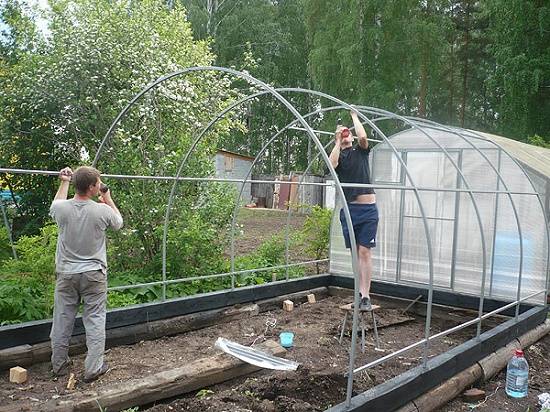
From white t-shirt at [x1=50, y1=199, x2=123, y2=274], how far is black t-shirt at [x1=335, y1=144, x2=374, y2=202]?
2299mm

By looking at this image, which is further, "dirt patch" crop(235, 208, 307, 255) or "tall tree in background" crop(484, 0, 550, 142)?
"tall tree in background" crop(484, 0, 550, 142)

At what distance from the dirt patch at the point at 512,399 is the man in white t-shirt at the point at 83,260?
299 centimetres

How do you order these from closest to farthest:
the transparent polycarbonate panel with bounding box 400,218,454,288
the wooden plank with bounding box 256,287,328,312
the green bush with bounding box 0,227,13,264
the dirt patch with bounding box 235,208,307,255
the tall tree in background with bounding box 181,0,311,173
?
the green bush with bounding box 0,227,13,264
the wooden plank with bounding box 256,287,328,312
the transparent polycarbonate panel with bounding box 400,218,454,288
the dirt patch with bounding box 235,208,307,255
the tall tree in background with bounding box 181,0,311,173

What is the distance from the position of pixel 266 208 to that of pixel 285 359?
18.4 metres

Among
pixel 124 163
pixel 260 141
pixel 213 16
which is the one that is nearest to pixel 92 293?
pixel 124 163

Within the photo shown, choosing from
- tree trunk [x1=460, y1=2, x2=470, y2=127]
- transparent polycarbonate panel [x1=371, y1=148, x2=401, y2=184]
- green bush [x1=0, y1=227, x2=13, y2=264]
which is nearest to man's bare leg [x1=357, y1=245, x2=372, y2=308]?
transparent polycarbonate panel [x1=371, y1=148, x2=401, y2=184]

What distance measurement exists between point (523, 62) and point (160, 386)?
16.1 meters

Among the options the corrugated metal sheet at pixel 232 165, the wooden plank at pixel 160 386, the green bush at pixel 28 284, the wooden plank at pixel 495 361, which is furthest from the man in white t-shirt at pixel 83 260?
the corrugated metal sheet at pixel 232 165

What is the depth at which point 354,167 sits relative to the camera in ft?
17.0

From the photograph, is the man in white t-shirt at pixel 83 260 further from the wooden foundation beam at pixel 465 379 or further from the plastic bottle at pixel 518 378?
the plastic bottle at pixel 518 378

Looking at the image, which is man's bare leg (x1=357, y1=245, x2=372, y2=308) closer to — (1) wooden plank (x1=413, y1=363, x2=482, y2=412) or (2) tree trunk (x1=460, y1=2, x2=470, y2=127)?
(1) wooden plank (x1=413, y1=363, x2=482, y2=412)

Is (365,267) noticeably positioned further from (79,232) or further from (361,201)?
(79,232)

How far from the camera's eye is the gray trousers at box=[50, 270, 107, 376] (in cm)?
417

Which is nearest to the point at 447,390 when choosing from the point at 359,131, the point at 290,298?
the point at 359,131
